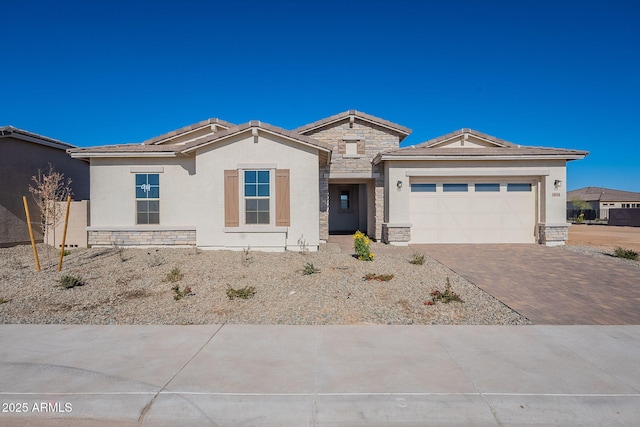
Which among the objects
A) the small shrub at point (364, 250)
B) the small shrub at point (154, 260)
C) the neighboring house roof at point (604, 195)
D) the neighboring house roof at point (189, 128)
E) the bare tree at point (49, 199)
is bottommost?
the small shrub at point (154, 260)

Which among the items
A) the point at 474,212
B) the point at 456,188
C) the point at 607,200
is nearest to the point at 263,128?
the point at 456,188

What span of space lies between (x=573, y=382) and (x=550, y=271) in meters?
6.17

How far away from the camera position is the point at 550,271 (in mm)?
8891

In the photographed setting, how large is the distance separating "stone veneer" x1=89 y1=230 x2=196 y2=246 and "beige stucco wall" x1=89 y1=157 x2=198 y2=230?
24 cm

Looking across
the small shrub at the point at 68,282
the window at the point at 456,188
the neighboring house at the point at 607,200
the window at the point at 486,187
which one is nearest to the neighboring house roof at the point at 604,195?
the neighboring house at the point at 607,200

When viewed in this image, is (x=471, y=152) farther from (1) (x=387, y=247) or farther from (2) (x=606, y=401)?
(2) (x=606, y=401)

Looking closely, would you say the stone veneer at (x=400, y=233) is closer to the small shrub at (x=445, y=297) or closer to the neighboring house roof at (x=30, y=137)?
the small shrub at (x=445, y=297)

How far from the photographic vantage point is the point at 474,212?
13.8m

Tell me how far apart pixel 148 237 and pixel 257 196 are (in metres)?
4.26

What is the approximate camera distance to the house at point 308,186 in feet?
36.6

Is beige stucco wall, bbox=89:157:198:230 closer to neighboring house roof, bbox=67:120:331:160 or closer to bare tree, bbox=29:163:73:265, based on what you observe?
neighboring house roof, bbox=67:120:331:160

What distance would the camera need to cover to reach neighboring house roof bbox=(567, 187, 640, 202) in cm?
4172

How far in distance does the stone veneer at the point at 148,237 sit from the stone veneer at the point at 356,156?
5.24m

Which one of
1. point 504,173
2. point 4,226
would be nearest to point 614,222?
point 504,173
